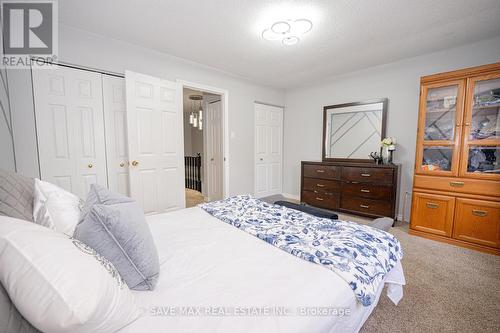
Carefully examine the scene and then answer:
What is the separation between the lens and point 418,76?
308cm

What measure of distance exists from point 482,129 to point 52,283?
374cm

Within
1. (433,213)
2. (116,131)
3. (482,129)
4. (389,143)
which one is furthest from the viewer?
(389,143)

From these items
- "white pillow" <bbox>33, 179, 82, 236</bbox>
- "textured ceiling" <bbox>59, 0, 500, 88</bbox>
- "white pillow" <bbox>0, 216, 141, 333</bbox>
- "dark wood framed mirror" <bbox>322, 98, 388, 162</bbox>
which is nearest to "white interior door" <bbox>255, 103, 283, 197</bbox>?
"dark wood framed mirror" <bbox>322, 98, 388, 162</bbox>

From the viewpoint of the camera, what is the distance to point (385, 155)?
11.2 feet

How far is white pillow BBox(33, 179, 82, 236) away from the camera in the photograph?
0.88 meters

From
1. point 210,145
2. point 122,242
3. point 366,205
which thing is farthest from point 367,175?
point 122,242

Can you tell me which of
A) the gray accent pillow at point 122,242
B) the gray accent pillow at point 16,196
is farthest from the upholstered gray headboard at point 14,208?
the gray accent pillow at point 122,242

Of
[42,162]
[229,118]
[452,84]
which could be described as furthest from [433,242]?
[42,162]

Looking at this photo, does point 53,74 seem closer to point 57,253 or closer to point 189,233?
point 189,233

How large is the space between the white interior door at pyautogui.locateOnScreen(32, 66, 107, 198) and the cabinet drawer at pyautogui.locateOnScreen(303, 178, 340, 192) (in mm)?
3259

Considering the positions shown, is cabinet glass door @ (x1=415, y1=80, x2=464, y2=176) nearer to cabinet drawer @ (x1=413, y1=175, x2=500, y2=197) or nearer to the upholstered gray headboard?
cabinet drawer @ (x1=413, y1=175, x2=500, y2=197)

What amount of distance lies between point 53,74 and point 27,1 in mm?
659

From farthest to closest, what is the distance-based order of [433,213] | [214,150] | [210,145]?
1. [210,145]
2. [214,150]
3. [433,213]

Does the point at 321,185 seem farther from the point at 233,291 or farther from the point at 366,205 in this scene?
the point at 233,291
